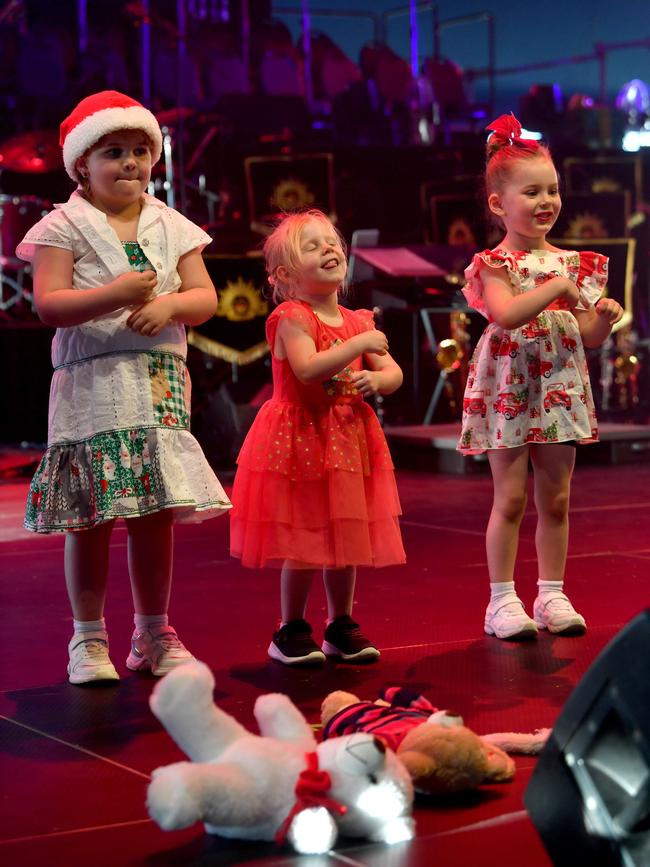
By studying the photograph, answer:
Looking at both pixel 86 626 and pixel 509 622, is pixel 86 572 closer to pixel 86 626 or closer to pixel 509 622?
pixel 86 626

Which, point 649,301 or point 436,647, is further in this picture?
point 649,301

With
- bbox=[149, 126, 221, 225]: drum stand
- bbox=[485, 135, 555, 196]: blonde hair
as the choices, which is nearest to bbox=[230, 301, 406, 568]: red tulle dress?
bbox=[485, 135, 555, 196]: blonde hair

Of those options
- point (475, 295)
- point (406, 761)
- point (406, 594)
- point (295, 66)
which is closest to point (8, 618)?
point (406, 594)

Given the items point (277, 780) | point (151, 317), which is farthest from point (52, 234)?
point (277, 780)

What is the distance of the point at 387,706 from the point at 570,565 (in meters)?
1.74

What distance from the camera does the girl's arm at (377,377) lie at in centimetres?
253

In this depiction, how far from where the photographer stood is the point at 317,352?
2584 mm

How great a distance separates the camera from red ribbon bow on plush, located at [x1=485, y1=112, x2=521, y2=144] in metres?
2.93

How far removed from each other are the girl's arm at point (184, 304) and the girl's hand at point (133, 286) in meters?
0.05

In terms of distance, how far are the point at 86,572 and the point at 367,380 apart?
672mm

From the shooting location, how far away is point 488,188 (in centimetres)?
298

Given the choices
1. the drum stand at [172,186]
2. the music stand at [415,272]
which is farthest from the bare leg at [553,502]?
the drum stand at [172,186]

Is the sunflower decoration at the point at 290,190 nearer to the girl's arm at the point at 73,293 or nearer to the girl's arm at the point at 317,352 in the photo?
the girl's arm at the point at 317,352

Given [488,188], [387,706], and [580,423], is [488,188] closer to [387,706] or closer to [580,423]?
[580,423]
